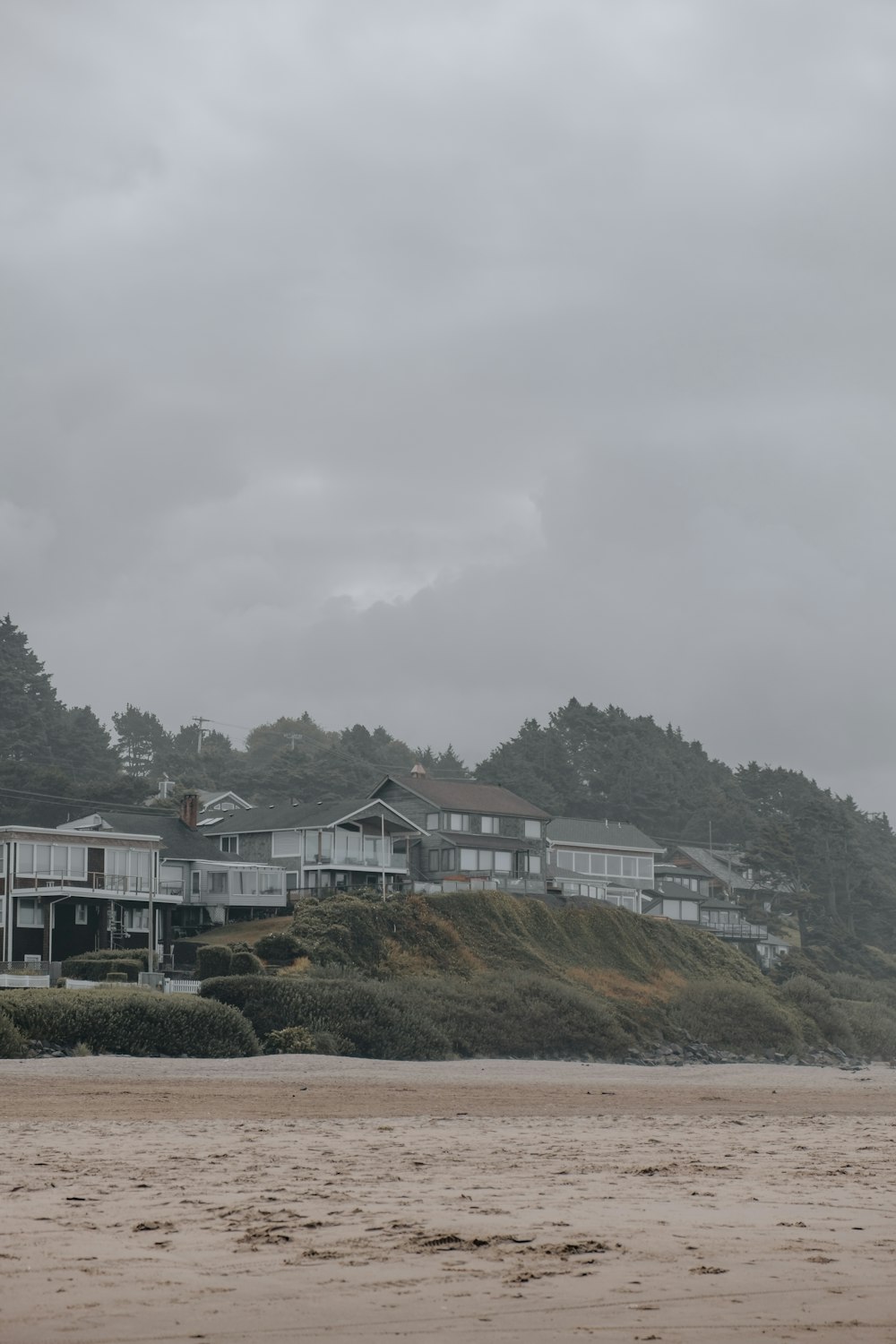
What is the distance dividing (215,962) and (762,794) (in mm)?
119059

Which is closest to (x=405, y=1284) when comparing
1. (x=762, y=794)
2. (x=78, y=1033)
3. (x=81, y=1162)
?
(x=81, y=1162)

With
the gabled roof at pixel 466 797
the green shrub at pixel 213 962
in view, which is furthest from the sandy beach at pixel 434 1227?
the gabled roof at pixel 466 797

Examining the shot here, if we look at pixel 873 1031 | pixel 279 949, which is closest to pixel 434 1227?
pixel 279 949

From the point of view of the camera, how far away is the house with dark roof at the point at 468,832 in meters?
88.1

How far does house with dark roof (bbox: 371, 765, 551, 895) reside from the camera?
8812 cm

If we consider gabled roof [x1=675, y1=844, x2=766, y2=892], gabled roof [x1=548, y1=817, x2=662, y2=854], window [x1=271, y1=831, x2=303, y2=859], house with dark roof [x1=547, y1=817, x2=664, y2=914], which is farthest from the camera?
gabled roof [x1=675, y1=844, x2=766, y2=892]

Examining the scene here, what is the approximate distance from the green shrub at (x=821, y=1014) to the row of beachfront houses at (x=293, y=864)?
13427 millimetres

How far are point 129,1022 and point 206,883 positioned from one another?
3947 centimetres

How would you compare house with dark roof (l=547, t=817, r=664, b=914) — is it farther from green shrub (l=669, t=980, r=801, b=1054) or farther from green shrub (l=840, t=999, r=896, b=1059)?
green shrub (l=669, t=980, r=801, b=1054)

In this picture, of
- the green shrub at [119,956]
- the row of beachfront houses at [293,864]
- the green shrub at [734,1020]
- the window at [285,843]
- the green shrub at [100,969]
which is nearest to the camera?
the green shrub at [100,969]

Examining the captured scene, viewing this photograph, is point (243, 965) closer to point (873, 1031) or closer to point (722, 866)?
point (873, 1031)

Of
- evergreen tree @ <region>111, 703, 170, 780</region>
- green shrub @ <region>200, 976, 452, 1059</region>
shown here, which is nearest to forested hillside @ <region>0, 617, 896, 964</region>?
evergreen tree @ <region>111, 703, 170, 780</region>

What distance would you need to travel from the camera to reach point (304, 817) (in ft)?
265

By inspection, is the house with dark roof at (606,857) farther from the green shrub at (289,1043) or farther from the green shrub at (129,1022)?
the green shrub at (129,1022)
